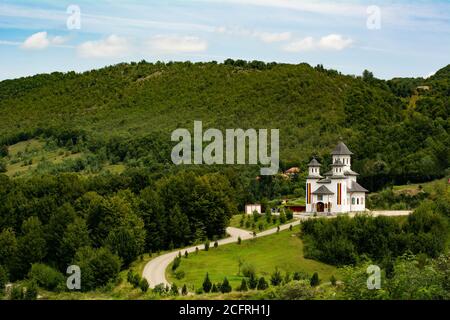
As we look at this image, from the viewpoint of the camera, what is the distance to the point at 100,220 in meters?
68.4

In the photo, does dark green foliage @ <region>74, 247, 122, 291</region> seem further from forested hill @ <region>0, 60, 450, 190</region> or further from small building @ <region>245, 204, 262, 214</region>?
forested hill @ <region>0, 60, 450, 190</region>

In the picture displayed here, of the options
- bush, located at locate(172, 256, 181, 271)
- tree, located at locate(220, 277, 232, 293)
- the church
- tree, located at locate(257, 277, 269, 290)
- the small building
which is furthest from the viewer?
the small building

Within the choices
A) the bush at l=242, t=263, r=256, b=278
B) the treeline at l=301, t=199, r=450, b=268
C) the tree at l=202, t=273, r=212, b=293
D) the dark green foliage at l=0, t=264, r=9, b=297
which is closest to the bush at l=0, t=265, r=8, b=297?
the dark green foliage at l=0, t=264, r=9, b=297

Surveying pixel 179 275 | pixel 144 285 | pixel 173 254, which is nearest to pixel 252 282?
pixel 179 275

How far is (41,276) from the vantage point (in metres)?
61.2

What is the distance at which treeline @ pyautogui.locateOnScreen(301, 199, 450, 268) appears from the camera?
209 feet

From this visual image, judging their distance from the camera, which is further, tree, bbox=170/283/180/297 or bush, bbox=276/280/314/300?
tree, bbox=170/283/180/297

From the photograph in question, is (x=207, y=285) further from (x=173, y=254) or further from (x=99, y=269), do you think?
(x=173, y=254)

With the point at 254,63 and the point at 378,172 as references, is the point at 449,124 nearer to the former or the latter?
the point at 378,172

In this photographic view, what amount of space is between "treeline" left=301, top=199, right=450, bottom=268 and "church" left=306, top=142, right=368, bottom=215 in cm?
663

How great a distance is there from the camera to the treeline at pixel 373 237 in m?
63.7

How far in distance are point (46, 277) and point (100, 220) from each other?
27.6ft

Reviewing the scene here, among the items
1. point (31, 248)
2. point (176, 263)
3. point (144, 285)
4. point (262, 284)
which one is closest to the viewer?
point (262, 284)
